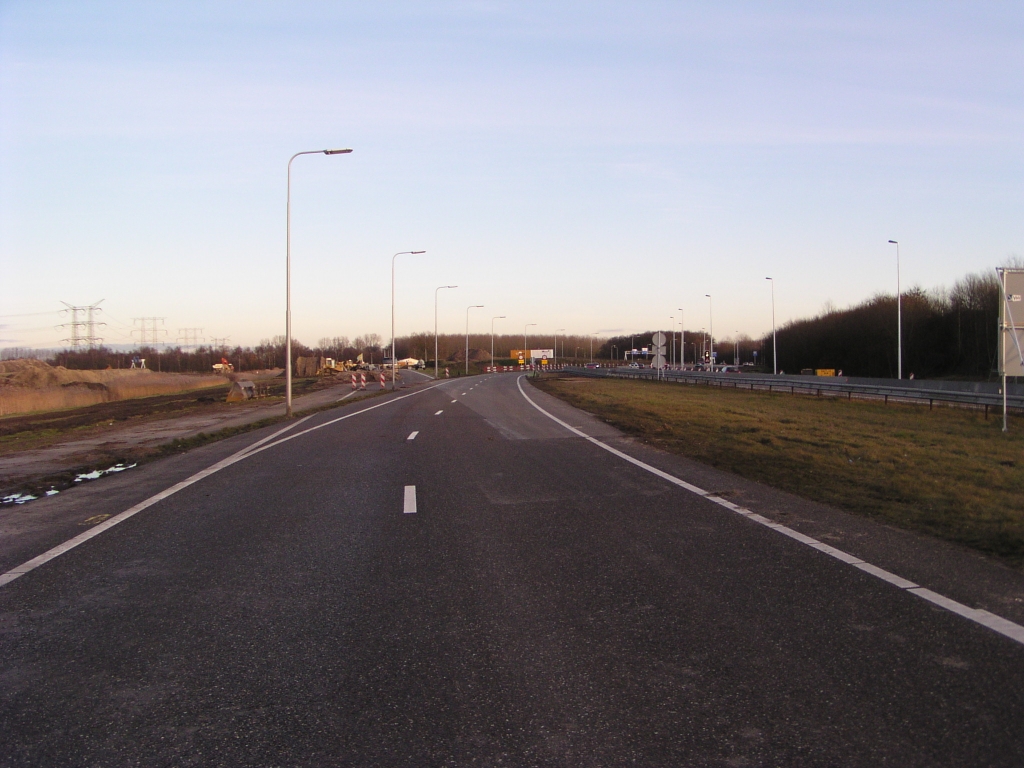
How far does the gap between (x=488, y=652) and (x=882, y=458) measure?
454 inches

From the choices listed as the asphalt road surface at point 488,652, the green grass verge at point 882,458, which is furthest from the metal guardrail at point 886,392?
the asphalt road surface at point 488,652

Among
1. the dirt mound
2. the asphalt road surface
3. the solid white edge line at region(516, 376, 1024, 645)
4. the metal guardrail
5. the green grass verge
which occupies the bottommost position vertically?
the asphalt road surface

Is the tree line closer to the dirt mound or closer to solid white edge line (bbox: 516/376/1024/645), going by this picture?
solid white edge line (bbox: 516/376/1024/645)

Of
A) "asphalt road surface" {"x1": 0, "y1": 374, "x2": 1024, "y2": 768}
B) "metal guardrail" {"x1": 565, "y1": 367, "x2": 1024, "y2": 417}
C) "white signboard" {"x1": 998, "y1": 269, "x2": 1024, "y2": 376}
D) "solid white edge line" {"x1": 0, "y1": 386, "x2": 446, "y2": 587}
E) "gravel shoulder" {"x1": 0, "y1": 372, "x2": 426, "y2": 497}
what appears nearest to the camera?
"asphalt road surface" {"x1": 0, "y1": 374, "x2": 1024, "y2": 768}

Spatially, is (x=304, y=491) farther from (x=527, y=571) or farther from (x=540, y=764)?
(x=540, y=764)

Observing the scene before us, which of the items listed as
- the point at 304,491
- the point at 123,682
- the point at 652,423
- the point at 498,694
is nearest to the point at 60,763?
the point at 123,682

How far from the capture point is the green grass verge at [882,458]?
8648mm

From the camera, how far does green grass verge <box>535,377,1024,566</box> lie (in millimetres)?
8648

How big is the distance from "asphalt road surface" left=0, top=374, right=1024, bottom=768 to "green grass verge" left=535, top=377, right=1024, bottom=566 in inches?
83.3

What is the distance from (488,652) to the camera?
15.7ft

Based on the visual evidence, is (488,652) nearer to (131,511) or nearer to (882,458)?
(131,511)

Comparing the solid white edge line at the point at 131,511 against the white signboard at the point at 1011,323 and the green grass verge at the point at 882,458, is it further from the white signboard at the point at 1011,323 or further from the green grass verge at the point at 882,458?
the white signboard at the point at 1011,323

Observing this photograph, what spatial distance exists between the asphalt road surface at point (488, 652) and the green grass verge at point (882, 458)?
2.11 meters

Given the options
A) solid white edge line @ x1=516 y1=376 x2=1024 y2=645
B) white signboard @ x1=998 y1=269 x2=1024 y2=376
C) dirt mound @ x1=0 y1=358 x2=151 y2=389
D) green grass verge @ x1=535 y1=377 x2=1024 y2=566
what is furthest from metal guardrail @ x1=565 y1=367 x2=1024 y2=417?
dirt mound @ x1=0 y1=358 x2=151 y2=389
